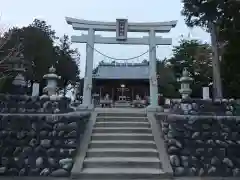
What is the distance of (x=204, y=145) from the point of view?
19.9ft

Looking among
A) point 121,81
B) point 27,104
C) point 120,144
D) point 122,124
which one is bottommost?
point 120,144

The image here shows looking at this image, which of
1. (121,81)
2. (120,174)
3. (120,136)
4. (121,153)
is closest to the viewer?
(120,174)

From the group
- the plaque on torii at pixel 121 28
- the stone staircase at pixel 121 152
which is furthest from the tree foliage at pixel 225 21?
the stone staircase at pixel 121 152

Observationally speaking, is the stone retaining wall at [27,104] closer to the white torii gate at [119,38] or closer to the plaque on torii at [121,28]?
the white torii gate at [119,38]

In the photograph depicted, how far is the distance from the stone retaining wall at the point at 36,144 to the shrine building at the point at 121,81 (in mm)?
13869

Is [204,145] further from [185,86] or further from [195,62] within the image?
[195,62]

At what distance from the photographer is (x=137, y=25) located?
490 inches

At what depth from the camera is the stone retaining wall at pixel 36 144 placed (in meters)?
5.91

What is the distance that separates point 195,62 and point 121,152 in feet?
61.1

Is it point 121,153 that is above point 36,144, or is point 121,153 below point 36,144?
below

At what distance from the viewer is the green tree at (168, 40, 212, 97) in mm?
21094

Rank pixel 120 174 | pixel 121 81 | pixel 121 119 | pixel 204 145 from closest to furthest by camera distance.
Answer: pixel 120 174
pixel 204 145
pixel 121 119
pixel 121 81

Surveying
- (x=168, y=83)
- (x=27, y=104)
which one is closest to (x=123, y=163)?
(x=27, y=104)

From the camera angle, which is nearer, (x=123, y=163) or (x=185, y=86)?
(x=123, y=163)
